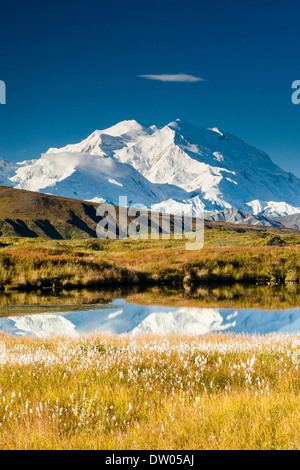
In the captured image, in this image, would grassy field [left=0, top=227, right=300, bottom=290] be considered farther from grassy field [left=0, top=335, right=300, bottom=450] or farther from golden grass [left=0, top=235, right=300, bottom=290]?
grassy field [left=0, top=335, right=300, bottom=450]

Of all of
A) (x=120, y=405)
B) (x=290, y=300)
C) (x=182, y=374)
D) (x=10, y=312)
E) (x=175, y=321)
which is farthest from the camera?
(x=290, y=300)

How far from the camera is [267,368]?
29.9ft

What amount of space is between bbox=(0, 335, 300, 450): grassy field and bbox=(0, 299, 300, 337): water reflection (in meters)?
7.03

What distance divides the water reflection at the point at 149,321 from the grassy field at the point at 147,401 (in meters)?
7.03

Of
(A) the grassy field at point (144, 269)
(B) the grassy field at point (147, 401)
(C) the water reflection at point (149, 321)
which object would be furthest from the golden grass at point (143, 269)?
(B) the grassy field at point (147, 401)

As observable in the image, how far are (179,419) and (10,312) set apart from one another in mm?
18502

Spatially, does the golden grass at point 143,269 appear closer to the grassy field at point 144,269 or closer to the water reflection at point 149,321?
the grassy field at point 144,269

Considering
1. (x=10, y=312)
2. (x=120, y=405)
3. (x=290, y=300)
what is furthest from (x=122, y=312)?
(x=120, y=405)

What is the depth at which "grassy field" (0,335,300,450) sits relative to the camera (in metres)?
5.27

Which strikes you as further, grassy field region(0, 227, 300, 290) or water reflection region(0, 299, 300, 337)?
grassy field region(0, 227, 300, 290)

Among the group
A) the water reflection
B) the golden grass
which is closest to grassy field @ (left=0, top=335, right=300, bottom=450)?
the water reflection

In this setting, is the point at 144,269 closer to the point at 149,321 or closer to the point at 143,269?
the point at 143,269

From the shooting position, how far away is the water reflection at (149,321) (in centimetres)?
1848

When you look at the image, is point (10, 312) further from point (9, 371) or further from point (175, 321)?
point (9, 371)
